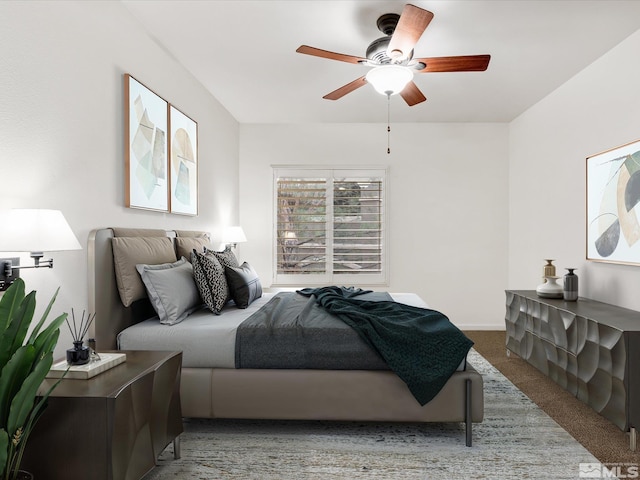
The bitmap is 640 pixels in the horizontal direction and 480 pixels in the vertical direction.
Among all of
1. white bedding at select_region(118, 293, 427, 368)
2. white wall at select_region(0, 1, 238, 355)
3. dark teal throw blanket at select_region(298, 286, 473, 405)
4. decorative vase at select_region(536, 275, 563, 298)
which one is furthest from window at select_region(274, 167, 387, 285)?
white bedding at select_region(118, 293, 427, 368)

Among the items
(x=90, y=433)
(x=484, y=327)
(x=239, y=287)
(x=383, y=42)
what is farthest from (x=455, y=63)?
(x=484, y=327)

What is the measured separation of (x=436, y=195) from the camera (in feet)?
18.1

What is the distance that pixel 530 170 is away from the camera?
4.84 meters

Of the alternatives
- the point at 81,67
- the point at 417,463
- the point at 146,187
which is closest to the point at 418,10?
the point at 81,67

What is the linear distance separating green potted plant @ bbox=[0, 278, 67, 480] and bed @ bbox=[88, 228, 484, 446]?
974mm

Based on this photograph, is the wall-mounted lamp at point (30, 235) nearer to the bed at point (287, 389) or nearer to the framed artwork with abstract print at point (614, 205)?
the bed at point (287, 389)

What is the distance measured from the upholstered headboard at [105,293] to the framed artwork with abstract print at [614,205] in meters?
3.48

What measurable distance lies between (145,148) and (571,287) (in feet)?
11.4

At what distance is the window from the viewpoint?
5.51m

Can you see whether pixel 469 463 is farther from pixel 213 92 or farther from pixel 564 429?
pixel 213 92

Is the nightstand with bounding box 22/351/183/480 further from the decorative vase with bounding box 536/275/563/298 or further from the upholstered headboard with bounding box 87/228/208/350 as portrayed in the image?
the decorative vase with bounding box 536/275/563/298

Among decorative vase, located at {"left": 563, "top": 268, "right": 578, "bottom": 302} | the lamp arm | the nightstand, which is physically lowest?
the nightstand

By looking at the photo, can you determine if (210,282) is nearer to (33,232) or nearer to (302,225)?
(33,232)

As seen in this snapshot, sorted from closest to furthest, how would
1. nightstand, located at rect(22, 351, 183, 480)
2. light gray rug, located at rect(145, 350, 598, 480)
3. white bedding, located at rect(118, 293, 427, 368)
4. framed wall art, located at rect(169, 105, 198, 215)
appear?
nightstand, located at rect(22, 351, 183, 480), light gray rug, located at rect(145, 350, 598, 480), white bedding, located at rect(118, 293, 427, 368), framed wall art, located at rect(169, 105, 198, 215)
